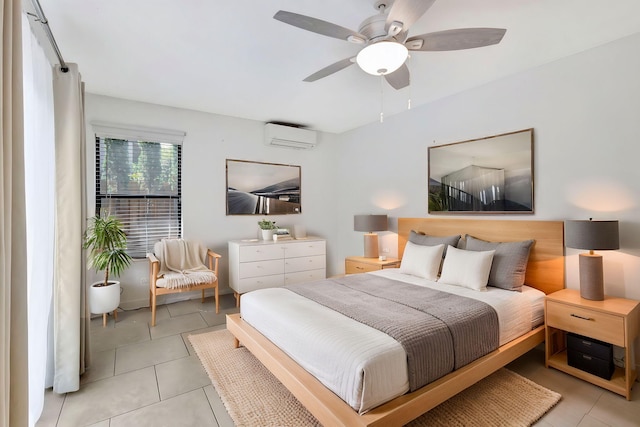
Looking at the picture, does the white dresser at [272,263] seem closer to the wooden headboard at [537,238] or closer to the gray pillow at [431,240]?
the gray pillow at [431,240]

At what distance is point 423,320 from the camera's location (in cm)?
201

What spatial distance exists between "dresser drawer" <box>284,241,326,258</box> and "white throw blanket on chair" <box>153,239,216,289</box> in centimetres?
112

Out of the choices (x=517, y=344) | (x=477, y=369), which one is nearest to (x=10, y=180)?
(x=477, y=369)

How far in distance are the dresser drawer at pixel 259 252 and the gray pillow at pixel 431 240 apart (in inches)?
71.2

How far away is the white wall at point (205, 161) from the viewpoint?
3.75 metres

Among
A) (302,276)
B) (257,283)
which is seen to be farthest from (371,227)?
(257,283)

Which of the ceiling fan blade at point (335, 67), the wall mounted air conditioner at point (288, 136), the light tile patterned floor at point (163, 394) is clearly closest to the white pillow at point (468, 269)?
the light tile patterned floor at point (163, 394)

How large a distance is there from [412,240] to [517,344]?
1.63 meters

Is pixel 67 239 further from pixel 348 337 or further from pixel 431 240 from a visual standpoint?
pixel 431 240

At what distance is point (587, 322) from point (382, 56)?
2.42 m

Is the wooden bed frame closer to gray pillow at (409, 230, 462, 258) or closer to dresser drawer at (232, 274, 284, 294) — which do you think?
gray pillow at (409, 230, 462, 258)

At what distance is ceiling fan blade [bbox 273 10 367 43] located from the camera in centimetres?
171

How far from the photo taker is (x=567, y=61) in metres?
2.75

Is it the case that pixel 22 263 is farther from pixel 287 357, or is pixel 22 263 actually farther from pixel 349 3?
pixel 349 3
